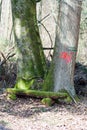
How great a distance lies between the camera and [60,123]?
A: 7.31 m

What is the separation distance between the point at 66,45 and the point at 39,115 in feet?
6.46

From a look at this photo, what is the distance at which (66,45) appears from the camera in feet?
28.9

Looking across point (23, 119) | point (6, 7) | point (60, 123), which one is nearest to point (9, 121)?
point (23, 119)

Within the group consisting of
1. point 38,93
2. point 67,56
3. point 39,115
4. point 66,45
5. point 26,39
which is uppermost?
point 26,39

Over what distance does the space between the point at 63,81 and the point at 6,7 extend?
8.64 metres

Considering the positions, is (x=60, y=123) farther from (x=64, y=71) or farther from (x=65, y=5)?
(x=65, y=5)

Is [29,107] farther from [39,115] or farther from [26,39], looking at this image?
[26,39]

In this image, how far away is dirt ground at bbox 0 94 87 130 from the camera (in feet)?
23.3

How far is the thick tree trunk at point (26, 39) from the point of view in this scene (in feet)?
31.0

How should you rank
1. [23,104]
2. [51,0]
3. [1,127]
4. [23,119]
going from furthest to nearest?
[51,0], [23,104], [23,119], [1,127]

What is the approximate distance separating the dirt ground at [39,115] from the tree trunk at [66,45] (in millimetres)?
578

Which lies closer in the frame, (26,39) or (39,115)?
(39,115)

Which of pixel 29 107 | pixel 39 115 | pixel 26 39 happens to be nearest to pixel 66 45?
pixel 26 39

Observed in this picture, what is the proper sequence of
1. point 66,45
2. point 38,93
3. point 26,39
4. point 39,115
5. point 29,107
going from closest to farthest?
point 39,115 → point 29,107 → point 38,93 → point 66,45 → point 26,39
